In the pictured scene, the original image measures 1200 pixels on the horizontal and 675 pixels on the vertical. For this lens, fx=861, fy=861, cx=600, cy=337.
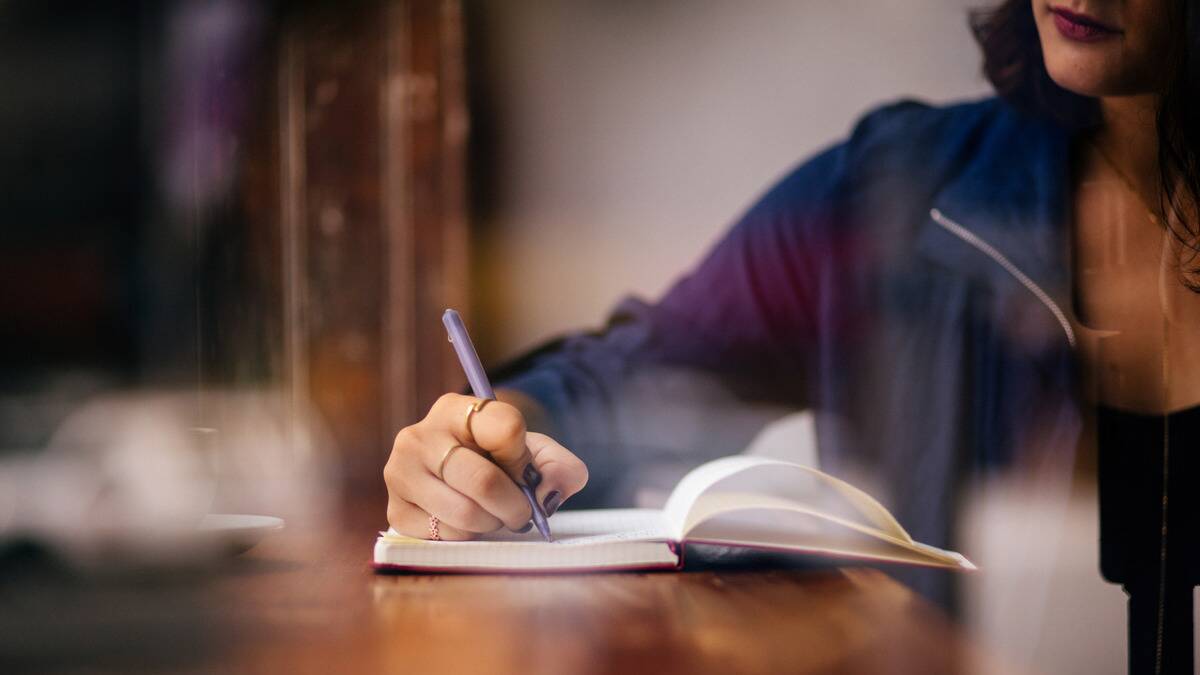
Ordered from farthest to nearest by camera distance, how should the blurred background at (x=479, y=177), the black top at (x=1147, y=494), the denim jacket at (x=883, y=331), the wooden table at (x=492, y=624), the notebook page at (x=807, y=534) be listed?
1. the blurred background at (x=479, y=177)
2. the denim jacket at (x=883, y=331)
3. the black top at (x=1147, y=494)
4. the notebook page at (x=807, y=534)
5. the wooden table at (x=492, y=624)

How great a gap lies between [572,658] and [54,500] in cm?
31

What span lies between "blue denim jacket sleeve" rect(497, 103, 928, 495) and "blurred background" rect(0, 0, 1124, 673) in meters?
0.04

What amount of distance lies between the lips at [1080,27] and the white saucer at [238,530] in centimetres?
104

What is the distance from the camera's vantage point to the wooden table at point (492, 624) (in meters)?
0.29

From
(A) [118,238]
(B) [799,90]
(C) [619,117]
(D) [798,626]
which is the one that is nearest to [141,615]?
(D) [798,626]

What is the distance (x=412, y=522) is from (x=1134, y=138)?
1.04 metres

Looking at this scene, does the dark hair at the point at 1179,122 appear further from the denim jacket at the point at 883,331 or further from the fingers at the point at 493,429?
the fingers at the point at 493,429

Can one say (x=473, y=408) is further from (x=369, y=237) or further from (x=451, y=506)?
(x=369, y=237)

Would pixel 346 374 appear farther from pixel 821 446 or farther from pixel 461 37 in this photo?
pixel 821 446

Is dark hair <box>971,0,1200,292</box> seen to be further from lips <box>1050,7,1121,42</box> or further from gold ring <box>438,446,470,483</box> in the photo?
gold ring <box>438,446,470,483</box>

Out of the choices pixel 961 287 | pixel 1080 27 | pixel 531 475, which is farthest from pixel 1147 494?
pixel 531 475

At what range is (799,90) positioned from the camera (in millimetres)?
1270

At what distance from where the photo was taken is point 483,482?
1.46ft

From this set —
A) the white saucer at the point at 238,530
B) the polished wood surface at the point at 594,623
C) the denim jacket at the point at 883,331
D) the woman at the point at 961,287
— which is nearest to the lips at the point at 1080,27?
the woman at the point at 961,287
